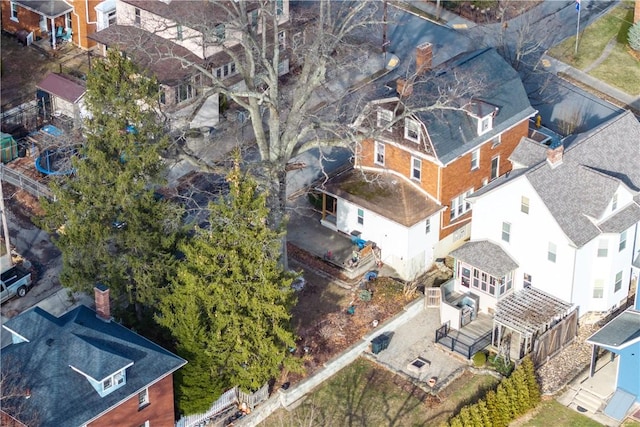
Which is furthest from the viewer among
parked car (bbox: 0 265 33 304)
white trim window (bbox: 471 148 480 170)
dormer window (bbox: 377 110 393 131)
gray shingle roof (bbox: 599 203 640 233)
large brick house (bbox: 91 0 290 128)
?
large brick house (bbox: 91 0 290 128)

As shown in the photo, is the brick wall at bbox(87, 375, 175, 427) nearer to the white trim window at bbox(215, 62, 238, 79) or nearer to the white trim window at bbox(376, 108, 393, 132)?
the white trim window at bbox(376, 108, 393, 132)

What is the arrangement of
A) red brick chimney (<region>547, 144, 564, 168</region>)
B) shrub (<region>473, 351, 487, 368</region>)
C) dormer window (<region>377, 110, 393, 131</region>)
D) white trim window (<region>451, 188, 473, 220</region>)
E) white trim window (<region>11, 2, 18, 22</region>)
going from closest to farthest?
1. shrub (<region>473, 351, 487, 368</region>)
2. red brick chimney (<region>547, 144, 564, 168</region>)
3. dormer window (<region>377, 110, 393, 131</region>)
4. white trim window (<region>451, 188, 473, 220</region>)
5. white trim window (<region>11, 2, 18, 22</region>)

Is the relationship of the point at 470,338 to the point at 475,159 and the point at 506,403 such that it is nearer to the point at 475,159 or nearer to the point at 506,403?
the point at 506,403

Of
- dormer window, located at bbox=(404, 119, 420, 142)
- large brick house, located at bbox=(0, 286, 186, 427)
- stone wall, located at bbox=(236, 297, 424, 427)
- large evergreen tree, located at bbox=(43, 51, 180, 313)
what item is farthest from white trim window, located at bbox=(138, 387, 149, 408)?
dormer window, located at bbox=(404, 119, 420, 142)

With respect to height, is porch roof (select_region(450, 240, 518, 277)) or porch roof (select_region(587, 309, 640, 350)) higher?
porch roof (select_region(450, 240, 518, 277))

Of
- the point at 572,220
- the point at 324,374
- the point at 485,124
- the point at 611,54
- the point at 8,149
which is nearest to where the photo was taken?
the point at 324,374

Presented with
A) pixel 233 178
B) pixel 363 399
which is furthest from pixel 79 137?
pixel 363 399

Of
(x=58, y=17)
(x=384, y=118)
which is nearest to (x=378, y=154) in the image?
(x=384, y=118)
